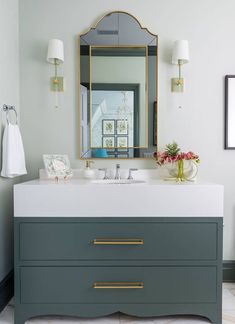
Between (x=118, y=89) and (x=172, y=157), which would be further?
(x=118, y=89)

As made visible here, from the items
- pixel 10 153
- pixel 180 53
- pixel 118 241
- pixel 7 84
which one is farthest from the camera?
pixel 180 53

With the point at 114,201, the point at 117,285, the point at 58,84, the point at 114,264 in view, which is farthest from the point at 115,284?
the point at 58,84

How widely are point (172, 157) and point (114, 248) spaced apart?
81 centimetres

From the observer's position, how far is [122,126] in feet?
7.87

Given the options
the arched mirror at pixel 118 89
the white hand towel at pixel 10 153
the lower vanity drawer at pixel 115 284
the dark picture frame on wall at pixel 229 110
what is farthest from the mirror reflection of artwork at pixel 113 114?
the lower vanity drawer at pixel 115 284

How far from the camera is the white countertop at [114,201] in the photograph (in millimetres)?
1817

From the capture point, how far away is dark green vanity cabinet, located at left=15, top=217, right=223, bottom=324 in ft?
5.96

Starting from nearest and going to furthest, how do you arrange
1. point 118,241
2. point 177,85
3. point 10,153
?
point 118,241
point 10,153
point 177,85

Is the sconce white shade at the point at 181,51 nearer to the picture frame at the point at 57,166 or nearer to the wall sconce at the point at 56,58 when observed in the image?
the wall sconce at the point at 56,58

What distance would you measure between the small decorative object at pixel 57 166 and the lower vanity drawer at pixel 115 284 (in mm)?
662

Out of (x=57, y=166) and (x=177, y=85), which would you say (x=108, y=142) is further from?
(x=177, y=85)

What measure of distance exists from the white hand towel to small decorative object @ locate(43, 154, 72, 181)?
7.9 inches

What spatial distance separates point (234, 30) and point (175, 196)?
150 centimetres

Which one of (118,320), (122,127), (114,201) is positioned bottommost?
(118,320)
